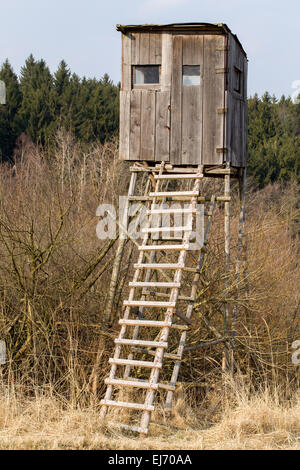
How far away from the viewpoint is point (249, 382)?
11039 mm

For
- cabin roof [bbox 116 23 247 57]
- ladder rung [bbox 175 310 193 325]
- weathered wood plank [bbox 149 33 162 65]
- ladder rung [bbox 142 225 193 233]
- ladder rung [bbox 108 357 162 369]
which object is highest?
cabin roof [bbox 116 23 247 57]

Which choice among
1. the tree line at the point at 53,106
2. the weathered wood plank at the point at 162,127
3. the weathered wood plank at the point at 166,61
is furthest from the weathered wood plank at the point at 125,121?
the tree line at the point at 53,106

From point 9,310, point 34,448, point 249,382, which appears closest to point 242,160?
point 249,382

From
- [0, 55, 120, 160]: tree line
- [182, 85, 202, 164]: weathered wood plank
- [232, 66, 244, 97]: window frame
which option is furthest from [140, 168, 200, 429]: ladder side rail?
[0, 55, 120, 160]: tree line

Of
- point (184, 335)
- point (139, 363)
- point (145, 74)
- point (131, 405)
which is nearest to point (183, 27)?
point (145, 74)

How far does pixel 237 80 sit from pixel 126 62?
2.17m

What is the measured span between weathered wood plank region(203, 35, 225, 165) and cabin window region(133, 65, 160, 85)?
0.86m

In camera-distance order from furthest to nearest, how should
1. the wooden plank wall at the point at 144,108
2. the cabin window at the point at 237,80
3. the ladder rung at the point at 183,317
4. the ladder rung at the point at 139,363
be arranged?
the cabin window at the point at 237,80 → the wooden plank wall at the point at 144,108 → the ladder rung at the point at 183,317 → the ladder rung at the point at 139,363

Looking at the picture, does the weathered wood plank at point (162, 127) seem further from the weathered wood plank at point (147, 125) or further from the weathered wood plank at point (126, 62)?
the weathered wood plank at point (126, 62)

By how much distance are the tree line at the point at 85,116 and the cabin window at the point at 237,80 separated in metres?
19.5

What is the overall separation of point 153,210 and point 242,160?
2.87 m

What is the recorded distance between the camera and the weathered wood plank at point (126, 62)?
11328 mm

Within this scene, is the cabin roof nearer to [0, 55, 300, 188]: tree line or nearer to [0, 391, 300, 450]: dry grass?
[0, 391, 300, 450]: dry grass

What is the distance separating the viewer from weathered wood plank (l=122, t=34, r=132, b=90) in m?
11.3
